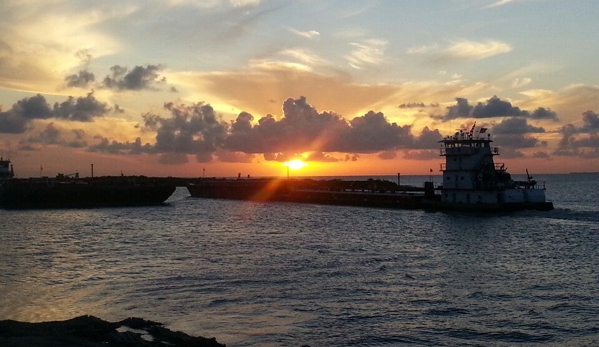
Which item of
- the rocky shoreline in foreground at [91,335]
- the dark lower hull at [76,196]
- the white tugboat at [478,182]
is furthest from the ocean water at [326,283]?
the dark lower hull at [76,196]

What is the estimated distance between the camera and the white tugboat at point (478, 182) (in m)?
82.1

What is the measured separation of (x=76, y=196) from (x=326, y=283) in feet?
332

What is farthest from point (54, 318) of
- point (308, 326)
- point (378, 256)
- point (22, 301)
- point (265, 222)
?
point (265, 222)

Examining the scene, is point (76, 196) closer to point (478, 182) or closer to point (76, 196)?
point (76, 196)

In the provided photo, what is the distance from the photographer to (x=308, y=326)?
2467 centimetres

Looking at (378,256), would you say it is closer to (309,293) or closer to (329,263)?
(329,263)

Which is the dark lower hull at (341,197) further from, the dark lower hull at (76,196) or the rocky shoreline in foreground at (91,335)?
the rocky shoreline in foreground at (91,335)

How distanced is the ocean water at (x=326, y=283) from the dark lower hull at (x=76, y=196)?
5648 centimetres

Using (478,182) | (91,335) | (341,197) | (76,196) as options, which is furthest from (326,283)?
(76,196)

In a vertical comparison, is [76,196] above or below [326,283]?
above

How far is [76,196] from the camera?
122312 mm

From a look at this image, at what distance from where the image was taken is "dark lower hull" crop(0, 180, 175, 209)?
117 metres

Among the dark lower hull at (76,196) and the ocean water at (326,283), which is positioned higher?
the dark lower hull at (76,196)

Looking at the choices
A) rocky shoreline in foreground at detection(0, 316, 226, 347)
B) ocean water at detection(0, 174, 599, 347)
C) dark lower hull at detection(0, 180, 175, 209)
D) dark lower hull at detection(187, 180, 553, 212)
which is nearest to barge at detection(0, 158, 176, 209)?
dark lower hull at detection(0, 180, 175, 209)
